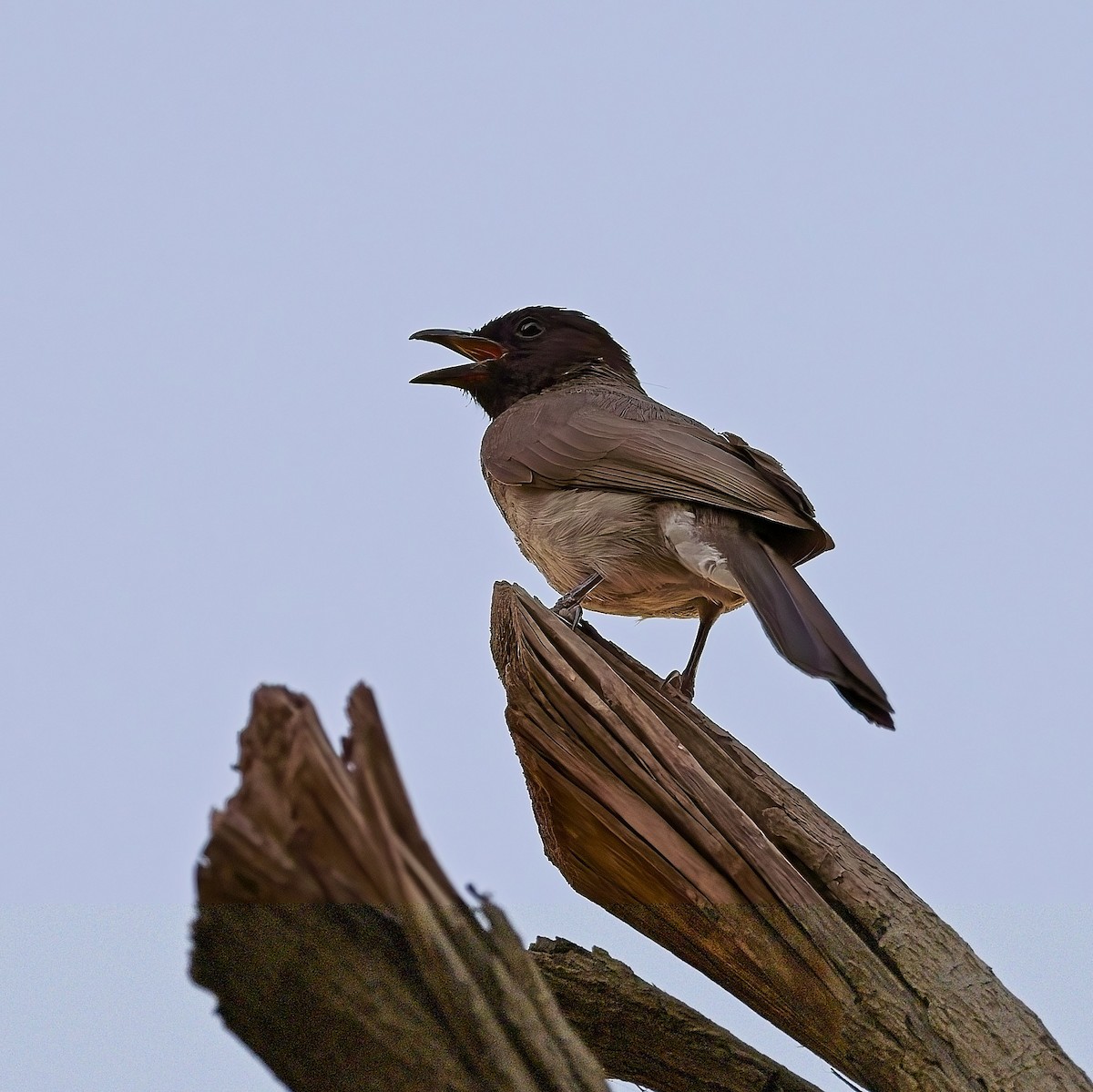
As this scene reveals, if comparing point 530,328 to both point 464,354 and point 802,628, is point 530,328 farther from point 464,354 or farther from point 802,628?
point 802,628

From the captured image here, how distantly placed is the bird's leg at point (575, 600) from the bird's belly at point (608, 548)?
0.13ft

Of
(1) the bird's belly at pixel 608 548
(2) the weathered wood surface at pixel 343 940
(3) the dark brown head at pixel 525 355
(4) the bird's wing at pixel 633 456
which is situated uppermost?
(3) the dark brown head at pixel 525 355

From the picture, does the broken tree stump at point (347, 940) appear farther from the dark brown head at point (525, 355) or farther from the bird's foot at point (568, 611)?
the dark brown head at point (525, 355)

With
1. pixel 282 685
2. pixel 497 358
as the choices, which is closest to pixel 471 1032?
pixel 282 685

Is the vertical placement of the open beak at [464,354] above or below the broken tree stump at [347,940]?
above

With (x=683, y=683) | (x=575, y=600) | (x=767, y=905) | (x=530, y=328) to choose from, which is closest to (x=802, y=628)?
(x=767, y=905)

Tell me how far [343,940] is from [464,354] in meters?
4.92

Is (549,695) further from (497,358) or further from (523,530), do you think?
(497,358)

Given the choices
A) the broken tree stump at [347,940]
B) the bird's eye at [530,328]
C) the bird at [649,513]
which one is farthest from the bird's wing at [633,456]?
the broken tree stump at [347,940]

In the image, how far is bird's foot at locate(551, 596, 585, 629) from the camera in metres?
5.07

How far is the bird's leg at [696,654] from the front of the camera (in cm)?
524

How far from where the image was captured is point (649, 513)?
5230mm

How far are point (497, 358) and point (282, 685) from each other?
4636 millimetres

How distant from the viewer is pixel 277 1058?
2.15 metres
